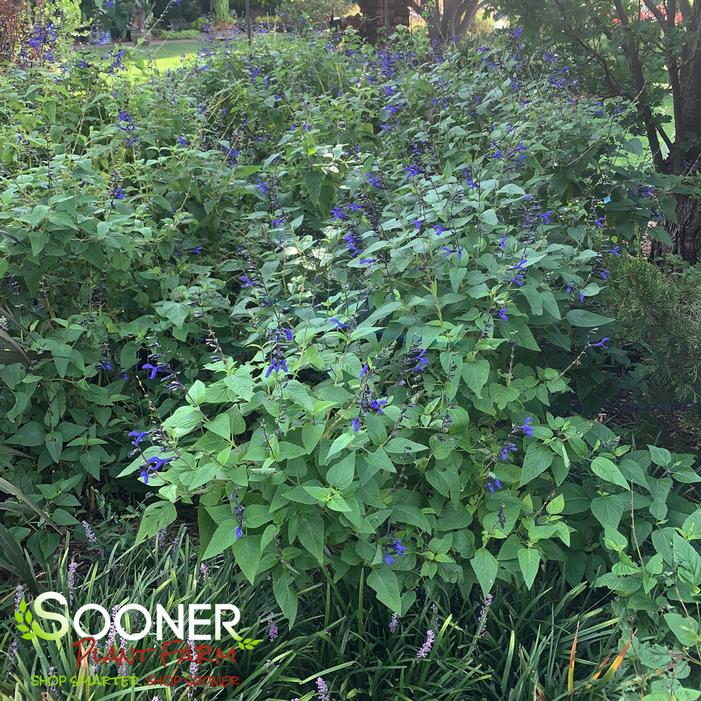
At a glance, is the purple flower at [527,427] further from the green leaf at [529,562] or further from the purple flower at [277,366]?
the purple flower at [277,366]

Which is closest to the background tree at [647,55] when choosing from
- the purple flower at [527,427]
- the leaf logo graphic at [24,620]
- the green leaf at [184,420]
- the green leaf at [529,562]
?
the purple flower at [527,427]

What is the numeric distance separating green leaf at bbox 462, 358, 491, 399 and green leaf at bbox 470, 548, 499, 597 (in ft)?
1.46

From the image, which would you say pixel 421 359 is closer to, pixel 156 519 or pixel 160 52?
pixel 156 519

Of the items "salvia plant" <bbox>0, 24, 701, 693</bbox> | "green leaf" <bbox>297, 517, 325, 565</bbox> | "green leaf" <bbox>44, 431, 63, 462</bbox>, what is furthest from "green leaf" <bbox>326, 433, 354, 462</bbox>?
"green leaf" <bbox>44, 431, 63, 462</bbox>

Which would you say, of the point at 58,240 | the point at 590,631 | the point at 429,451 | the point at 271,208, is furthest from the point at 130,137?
the point at 590,631

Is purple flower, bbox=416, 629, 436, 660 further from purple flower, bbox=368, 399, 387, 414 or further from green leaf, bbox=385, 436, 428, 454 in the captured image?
purple flower, bbox=368, 399, 387, 414

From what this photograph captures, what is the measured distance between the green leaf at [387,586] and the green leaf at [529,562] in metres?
0.34

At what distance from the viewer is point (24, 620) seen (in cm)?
210

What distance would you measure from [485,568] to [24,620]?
1.33m

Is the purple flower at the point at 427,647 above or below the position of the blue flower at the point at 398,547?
below

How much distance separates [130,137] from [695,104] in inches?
124

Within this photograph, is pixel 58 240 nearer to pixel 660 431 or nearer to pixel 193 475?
pixel 193 475

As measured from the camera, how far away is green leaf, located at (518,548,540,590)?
1.94 m

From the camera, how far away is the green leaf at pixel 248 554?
72.7 inches
